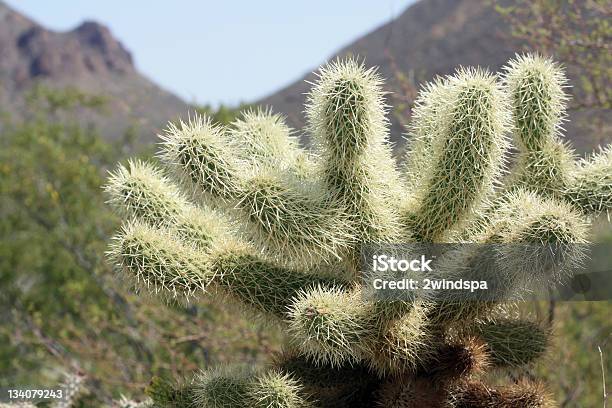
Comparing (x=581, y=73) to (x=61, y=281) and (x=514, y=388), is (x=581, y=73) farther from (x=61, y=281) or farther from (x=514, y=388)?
(x=61, y=281)

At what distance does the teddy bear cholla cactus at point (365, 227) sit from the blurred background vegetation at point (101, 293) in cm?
30

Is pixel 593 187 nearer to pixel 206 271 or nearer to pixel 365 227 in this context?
pixel 365 227

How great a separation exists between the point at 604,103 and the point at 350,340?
3796 mm

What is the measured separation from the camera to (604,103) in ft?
19.0

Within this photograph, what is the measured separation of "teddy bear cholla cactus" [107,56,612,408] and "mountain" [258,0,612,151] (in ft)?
10.1

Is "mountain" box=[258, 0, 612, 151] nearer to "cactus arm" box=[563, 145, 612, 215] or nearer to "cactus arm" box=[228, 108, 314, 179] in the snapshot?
"cactus arm" box=[228, 108, 314, 179]

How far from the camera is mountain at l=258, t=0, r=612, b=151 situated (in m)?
6.95

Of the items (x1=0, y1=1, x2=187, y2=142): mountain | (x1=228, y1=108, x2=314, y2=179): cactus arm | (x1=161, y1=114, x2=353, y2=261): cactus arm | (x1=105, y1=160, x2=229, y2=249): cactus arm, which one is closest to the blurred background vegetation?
(x1=105, y1=160, x2=229, y2=249): cactus arm

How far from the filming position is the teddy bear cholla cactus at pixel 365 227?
294 centimetres

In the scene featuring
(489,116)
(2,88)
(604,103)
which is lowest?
(489,116)

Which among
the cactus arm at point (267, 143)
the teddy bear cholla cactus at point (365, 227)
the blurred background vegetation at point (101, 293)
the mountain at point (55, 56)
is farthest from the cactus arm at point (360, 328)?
the mountain at point (55, 56)

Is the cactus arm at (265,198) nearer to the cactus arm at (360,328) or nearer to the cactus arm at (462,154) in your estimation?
the cactus arm at (360,328)

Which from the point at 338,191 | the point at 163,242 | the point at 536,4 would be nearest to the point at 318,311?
the point at 338,191

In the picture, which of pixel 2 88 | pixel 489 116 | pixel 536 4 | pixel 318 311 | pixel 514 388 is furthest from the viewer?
pixel 2 88
